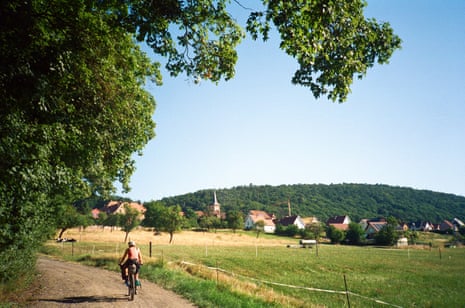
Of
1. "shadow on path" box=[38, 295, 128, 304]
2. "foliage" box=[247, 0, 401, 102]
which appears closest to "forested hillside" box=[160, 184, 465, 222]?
"shadow on path" box=[38, 295, 128, 304]

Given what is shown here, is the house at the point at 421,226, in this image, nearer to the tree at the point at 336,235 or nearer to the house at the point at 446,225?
the house at the point at 446,225

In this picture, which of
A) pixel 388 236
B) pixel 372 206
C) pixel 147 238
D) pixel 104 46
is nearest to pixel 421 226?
pixel 372 206

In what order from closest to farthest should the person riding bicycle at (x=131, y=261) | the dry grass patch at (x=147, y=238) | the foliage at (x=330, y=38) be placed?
1. the foliage at (x=330, y=38)
2. the person riding bicycle at (x=131, y=261)
3. the dry grass patch at (x=147, y=238)

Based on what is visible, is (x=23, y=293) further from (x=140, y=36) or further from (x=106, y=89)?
(x=140, y=36)

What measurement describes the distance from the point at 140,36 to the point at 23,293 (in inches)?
416

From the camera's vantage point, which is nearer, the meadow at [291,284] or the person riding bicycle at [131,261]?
the person riding bicycle at [131,261]

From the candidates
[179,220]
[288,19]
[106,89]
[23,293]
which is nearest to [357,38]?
[288,19]

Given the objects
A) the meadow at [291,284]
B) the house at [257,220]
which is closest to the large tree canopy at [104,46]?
the meadow at [291,284]

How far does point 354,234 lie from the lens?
84.8 meters

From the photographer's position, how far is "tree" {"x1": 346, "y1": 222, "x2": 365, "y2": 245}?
83938 mm

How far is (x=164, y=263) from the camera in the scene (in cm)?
1661

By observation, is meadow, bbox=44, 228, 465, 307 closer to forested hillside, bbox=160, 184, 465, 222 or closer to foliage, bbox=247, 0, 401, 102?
foliage, bbox=247, 0, 401, 102

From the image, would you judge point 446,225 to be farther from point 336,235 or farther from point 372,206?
point 336,235

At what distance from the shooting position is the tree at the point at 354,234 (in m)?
83.9
